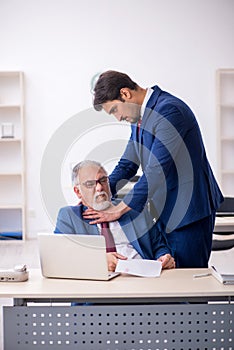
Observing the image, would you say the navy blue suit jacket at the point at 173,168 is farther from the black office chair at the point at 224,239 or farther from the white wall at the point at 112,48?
the white wall at the point at 112,48

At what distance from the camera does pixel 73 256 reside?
247 centimetres

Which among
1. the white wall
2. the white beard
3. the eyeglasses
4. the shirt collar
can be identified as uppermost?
the white wall

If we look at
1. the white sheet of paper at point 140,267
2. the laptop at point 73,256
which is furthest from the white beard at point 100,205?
the laptop at point 73,256

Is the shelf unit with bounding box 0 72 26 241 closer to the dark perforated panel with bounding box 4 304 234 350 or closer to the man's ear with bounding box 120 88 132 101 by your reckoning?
the man's ear with bounding box 120 88 132 101

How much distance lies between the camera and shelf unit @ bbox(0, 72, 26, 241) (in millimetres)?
7473

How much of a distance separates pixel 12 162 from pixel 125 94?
196 inches

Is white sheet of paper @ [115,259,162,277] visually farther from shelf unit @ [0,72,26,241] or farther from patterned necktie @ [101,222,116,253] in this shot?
shelf unit @ [0,72,26,241]

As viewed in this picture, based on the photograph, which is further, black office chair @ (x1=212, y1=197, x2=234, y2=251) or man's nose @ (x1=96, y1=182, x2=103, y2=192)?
black office chair @ (x1=212, y1=197, x2=234, y2=251)

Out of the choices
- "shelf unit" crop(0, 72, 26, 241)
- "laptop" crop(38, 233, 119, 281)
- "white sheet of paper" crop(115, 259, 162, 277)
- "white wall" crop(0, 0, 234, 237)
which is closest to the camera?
"laptop" crop(38, 233, 119, 281)

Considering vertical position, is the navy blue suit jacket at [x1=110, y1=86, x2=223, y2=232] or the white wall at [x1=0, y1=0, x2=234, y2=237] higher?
the white wall at [x1=0, y1=0, x2=234, y2=237]

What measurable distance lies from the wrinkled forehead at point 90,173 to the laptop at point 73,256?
16.1 inches

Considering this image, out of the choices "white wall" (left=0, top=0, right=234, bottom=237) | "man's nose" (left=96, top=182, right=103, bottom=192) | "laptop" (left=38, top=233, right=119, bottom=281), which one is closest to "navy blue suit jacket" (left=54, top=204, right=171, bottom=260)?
"man's nose" (left=96, top=182, right=103, bottom=192)

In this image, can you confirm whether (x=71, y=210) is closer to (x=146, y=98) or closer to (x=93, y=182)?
(x=93, y=182)

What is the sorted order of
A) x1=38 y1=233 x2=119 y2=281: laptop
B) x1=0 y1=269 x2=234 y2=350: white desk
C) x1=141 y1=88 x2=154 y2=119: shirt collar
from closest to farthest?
1. x1=0 y1=269 x2=234 y2=350: white desk
2. x1=38 y1=233 x2=119 y2=281: laptop
3. x1=141 y1=88 x2=154 y2=119: shirt collar
